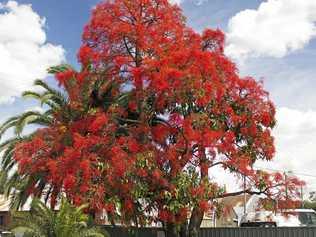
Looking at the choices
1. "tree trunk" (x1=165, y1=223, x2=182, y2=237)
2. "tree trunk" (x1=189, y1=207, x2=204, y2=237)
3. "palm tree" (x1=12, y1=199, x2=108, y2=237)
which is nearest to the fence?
"tree trunk" (x1=189, y1=207, x2=204, y2=237)

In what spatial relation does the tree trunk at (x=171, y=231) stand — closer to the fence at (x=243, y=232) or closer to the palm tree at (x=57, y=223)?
the fence at (x=243, y=232)

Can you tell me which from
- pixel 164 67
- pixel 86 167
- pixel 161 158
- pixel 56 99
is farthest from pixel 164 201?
pixel 56 99

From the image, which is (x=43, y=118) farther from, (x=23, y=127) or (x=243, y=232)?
(x=243, y=232)

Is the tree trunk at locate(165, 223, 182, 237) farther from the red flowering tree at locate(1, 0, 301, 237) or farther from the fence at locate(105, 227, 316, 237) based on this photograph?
the fence at locate(105, 227, 316, 237)

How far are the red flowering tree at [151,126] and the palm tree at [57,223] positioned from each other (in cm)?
79

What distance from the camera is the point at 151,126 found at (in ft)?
73.2

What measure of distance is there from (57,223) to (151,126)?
520cm

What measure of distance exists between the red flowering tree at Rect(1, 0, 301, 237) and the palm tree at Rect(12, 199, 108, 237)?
79 cm

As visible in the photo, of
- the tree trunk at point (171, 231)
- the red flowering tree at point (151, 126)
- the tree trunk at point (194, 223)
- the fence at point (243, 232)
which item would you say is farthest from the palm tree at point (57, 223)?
the fence at point (243, 232)

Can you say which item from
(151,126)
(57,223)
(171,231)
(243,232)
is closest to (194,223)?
(171,231)

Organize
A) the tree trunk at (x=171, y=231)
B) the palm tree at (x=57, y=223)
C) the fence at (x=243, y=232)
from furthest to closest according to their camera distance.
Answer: the tree trunk at (x=171, y=231), the palm tree at (x=57, y=223), the fence at (x=243, y=232)

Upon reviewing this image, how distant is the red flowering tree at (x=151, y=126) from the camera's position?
66.9ft

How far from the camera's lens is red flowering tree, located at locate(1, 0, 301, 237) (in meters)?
20.4

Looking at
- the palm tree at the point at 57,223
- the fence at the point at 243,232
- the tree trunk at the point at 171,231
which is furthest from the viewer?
the tree trunk at the point at 171,231
